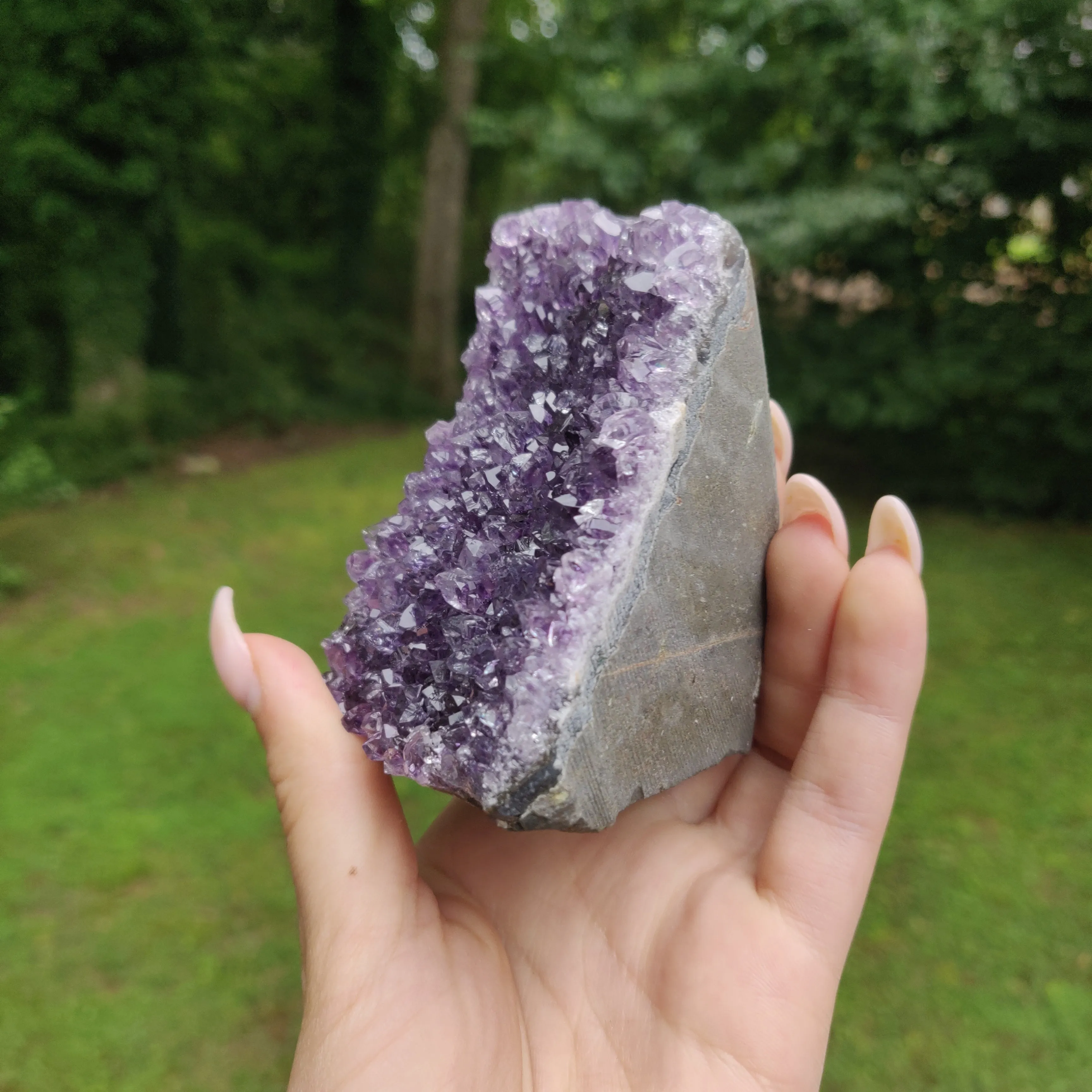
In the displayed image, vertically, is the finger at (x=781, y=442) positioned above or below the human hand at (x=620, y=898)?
above

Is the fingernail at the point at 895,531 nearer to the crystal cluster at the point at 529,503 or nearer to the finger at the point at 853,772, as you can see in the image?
the finger at the point at 853,772

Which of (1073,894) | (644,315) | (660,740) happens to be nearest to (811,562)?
(660,740)

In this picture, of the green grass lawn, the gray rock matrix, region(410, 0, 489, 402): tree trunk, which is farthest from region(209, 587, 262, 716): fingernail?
region(410, 0, 489, 402): tree trunk

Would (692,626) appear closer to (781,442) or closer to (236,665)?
(781,442)

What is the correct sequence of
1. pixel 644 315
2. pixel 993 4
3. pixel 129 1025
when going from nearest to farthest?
pixel 644 315
pixel 129 1025
pixel 993 4

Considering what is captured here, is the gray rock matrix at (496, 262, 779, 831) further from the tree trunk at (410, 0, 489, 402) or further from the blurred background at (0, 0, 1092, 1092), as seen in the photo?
the tree trunk at (410, 0, 489, 402)

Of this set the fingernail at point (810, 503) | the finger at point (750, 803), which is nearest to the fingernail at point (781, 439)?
the fingernail at point (810, 503)

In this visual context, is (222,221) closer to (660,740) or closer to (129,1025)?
(129,1025)
